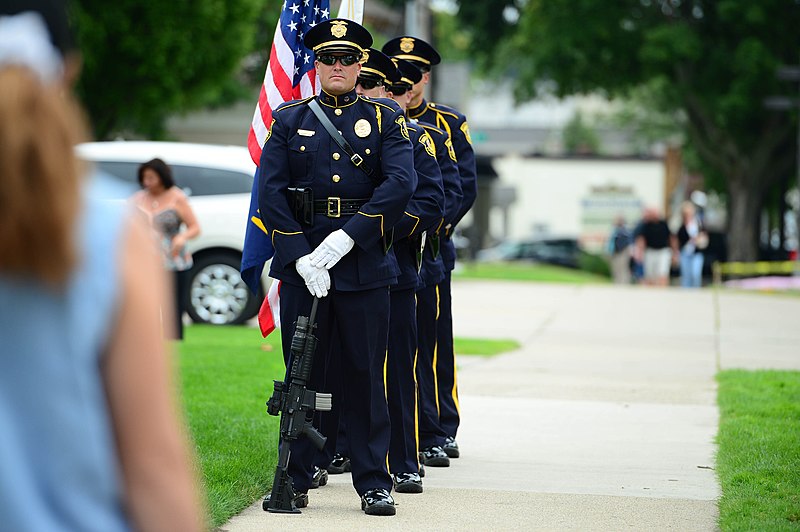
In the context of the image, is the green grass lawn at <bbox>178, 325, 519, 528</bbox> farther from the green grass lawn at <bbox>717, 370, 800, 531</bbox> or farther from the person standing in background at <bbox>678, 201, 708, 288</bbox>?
the person standing in background at <bbox>678, 201, 708, 288</bbox>

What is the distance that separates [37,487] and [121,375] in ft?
0.65

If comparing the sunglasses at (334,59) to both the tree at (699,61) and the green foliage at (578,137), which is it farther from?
the green foliage at (578,137)

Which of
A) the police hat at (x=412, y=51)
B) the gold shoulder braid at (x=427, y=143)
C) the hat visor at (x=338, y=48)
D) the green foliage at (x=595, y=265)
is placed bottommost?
the green foliage at (x=595, y=265)

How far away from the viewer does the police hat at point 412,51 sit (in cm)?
749

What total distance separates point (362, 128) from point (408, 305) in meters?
1.02

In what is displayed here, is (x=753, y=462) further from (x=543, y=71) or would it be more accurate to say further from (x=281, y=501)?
(x=543, y=71)

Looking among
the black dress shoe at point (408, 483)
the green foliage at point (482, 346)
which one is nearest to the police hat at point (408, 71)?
the black dress shoe at point (408, 483)

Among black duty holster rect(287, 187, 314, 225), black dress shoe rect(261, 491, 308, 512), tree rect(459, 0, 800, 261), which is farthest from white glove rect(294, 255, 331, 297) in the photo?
tree rect(459, 0, 800, 261)

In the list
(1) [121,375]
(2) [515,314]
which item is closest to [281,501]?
(1) [121,375]

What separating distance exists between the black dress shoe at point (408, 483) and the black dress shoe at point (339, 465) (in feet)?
2.00

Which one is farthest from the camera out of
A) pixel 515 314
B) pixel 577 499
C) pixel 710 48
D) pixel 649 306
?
pixel 710 48

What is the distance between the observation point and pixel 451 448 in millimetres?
7551

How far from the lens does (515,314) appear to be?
731 inches

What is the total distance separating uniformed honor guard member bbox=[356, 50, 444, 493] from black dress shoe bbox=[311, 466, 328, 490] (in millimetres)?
348
